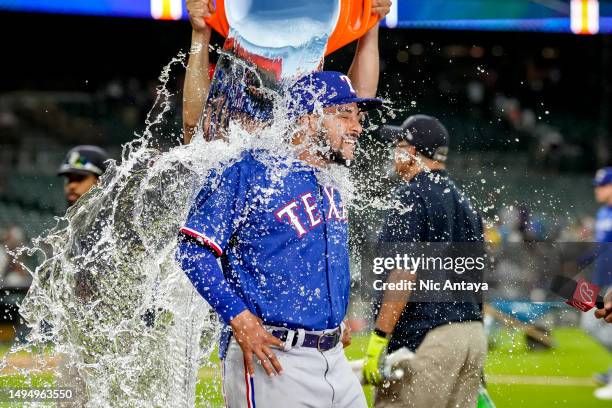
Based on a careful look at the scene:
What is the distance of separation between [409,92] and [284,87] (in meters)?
2.51

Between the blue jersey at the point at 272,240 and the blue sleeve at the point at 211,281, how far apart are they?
3 cm

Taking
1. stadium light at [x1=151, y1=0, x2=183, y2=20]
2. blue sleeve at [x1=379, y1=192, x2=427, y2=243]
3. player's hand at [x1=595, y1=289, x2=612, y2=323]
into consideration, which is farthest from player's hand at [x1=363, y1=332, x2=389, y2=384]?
stadium light at [x1=151, y1=0, x2=183, y2=20]

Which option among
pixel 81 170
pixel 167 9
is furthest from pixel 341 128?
pixel 167 9

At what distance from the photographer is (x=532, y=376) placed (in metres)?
8.77

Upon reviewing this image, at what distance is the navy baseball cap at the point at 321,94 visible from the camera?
138 inches

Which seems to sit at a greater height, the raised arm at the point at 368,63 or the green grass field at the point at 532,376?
the raised arm at the point at 368,63

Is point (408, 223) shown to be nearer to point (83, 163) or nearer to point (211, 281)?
point (211, 281)

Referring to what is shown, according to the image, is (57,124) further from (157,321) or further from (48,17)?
(157,321)

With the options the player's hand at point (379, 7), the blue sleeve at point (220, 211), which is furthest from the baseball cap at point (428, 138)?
the blue sleeve at point (220, 211)

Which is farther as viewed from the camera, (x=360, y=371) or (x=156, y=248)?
(x=360, y=371)

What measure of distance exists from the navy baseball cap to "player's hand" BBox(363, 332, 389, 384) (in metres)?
1.56

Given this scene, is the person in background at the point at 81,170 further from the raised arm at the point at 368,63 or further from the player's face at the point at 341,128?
the player's face at the point at 341,128

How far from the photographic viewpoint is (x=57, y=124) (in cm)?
1645

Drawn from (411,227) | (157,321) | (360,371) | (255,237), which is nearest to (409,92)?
(411,227)
